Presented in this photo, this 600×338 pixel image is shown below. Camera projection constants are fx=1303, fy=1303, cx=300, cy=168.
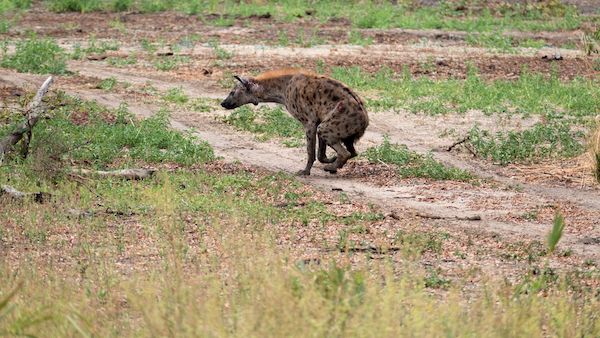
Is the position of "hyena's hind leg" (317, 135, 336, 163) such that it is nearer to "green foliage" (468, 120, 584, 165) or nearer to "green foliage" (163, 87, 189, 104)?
"green foliage" (468, 120, 584, 165)

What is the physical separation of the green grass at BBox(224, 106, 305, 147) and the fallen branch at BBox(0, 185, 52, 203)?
3.62m

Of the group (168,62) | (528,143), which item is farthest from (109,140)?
(168,62)

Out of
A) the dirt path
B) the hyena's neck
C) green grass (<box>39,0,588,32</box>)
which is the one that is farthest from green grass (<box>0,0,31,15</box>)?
the hyena's neck

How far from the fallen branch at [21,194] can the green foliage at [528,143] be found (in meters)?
4.29

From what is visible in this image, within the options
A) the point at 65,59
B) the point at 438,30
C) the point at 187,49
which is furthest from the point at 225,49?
the point at 438,30

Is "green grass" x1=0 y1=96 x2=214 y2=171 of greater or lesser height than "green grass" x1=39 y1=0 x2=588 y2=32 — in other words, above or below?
above

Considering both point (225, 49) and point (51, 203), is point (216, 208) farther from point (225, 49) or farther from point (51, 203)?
point (225, 49)

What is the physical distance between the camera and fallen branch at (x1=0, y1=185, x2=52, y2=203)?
9164mm

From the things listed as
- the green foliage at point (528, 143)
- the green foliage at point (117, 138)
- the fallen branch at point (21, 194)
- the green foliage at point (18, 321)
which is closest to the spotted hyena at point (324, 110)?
the green foliage at point (117, 138)

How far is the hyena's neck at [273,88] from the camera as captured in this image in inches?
460

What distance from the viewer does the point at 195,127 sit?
1330 cm

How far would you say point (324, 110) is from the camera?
1116 cm

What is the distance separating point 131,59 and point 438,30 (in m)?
5.33

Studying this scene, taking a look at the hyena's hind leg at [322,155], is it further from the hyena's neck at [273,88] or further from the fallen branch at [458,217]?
the fallen branch at [458,217]
